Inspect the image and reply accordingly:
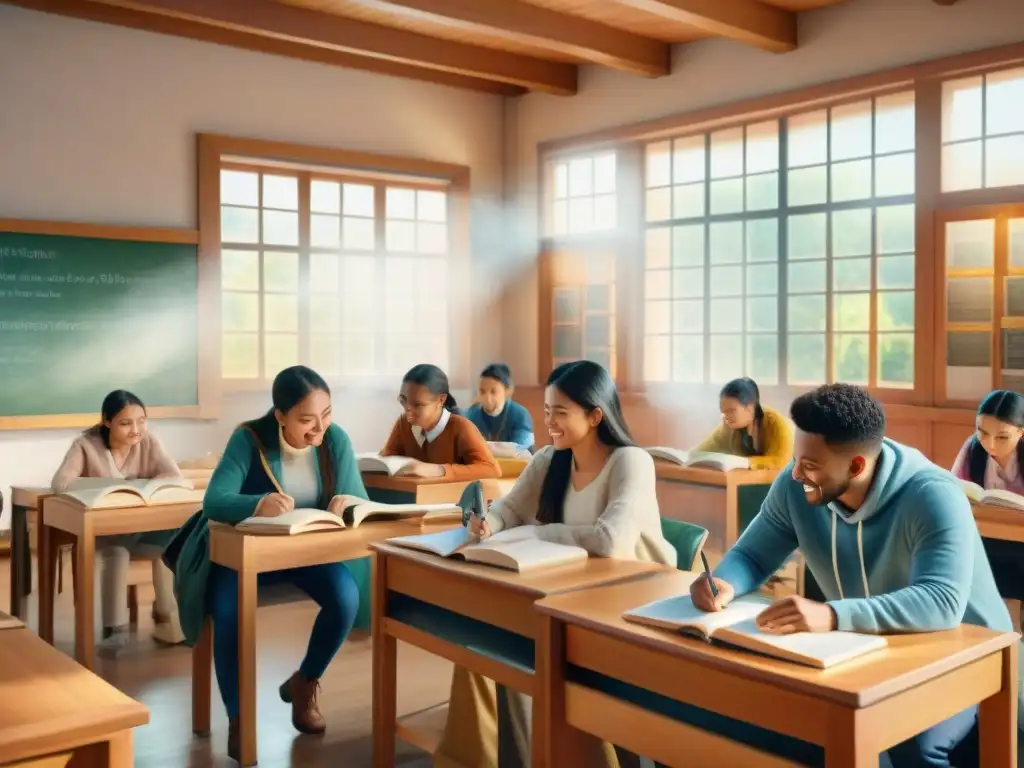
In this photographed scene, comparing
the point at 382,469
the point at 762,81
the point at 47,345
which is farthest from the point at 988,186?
the point at 47,345

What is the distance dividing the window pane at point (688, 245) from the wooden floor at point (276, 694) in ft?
12.7

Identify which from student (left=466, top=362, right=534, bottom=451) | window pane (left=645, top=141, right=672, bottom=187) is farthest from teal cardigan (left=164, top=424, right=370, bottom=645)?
window pane (left=645, top=141, right=672, bottom=187)

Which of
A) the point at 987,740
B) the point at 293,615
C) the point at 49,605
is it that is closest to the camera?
the point at 987,740

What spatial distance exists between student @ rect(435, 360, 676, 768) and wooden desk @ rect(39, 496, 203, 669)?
56.4 inches

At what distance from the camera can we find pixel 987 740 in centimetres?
182

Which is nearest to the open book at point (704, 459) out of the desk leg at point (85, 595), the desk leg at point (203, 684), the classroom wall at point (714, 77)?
the classroom wall at point (714, 77)

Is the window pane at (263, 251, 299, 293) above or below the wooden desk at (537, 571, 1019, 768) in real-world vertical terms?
above

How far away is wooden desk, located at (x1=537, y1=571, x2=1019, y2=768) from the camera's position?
1.53 m

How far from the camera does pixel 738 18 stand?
6012mm

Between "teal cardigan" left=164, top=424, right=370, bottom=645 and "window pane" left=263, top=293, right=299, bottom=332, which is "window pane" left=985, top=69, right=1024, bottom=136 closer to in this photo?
"teal cardigan" left=164, top=424, right=370, bottom=645

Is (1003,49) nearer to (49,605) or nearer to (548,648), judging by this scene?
(548,648)

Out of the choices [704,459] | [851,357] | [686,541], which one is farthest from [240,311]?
[686,541]

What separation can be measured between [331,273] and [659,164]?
2.51 metres

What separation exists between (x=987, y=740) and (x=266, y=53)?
6.49 metres
